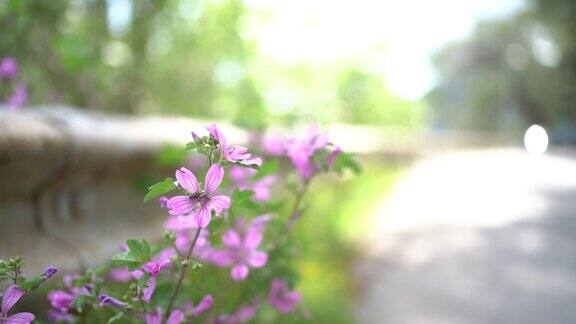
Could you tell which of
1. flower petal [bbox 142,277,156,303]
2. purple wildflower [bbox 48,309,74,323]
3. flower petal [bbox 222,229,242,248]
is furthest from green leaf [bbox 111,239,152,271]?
flower petal [bbox 222,229,242,248]

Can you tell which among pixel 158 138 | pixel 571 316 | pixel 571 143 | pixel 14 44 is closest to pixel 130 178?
pixel 158 138

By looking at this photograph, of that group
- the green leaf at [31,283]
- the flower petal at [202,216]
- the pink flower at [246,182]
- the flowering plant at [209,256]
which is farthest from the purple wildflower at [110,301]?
the pink flower at [246,182]

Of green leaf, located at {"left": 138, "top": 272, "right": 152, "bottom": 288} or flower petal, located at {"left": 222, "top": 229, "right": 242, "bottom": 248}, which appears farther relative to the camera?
flower petal, located at {"left": 222, "top": 229, "right": 242, "bottom": 248}

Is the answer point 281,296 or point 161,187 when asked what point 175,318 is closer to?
point 161,187

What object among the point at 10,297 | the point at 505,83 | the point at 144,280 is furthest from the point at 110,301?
the point at 505,83

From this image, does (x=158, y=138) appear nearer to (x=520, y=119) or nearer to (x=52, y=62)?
(x=52, y=62)

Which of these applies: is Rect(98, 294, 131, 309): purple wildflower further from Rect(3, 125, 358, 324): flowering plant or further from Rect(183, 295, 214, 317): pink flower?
Rect(183, 295, 214, 317): pink flower
